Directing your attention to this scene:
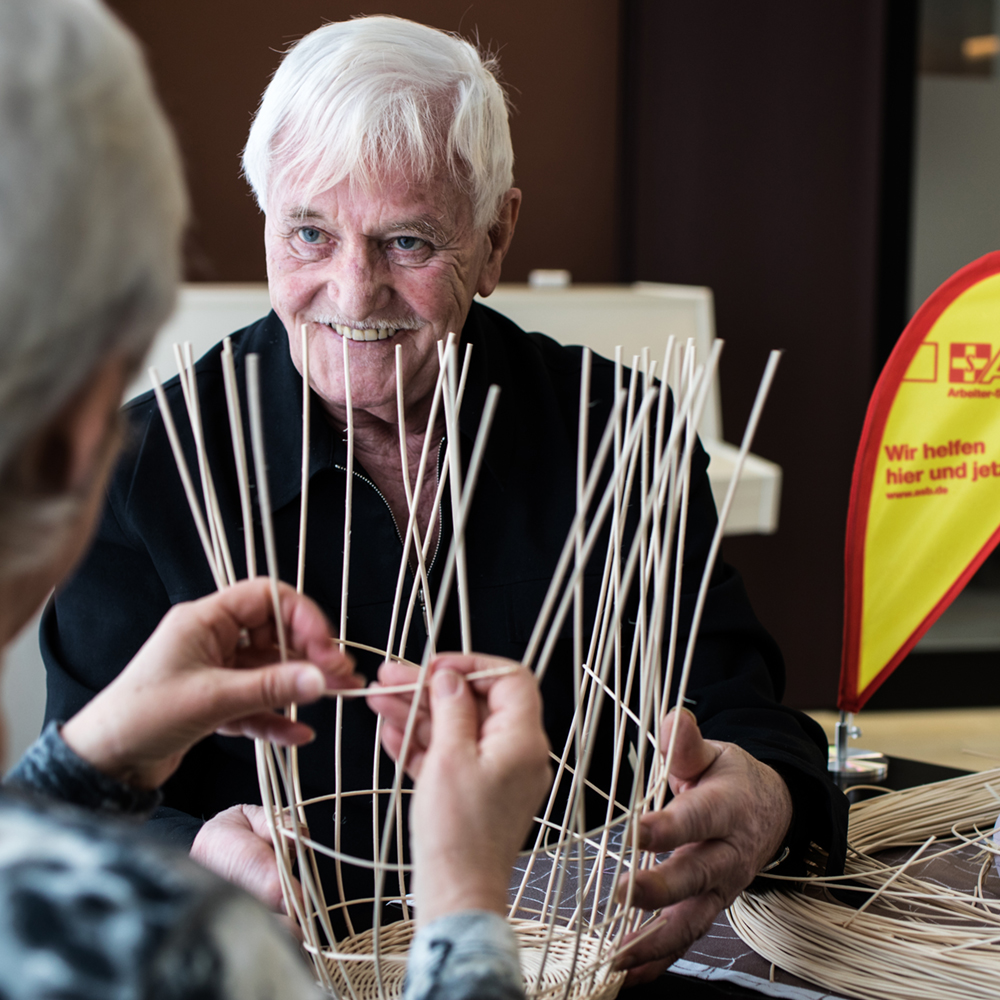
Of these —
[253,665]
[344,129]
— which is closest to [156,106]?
[253,665]

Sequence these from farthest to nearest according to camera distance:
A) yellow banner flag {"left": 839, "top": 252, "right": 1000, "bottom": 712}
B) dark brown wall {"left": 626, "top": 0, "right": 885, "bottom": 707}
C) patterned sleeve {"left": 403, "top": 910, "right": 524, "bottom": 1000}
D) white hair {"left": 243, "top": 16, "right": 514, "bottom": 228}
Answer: dark brown wall {"left": 626, "top": 0, "right": 885, "bottom": 707} < yellow banner flag {"left": 839, "top": 252, "right": 1000, "bottom": 712} < white hair {"left": 243, "top": 16, "right": 514, "bottom": 228} < patterned sleeve {"left": 403, "top": 910, "right": 524, "bottom": 1000}

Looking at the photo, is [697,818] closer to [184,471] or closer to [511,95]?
[184,471]

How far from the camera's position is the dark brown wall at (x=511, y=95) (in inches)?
109

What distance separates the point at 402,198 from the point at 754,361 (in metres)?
2.17

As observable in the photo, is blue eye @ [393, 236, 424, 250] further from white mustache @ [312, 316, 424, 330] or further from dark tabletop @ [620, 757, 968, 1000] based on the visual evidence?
dark tabletop @ [620, 757, 968, 1000]

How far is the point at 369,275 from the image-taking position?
3.49ft

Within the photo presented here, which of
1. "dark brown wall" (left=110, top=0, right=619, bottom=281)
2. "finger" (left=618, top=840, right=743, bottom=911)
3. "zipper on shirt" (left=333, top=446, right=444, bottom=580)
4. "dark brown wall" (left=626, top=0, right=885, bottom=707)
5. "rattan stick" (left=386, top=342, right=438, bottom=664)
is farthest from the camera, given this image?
"dark brown wall" (left=626, top=0, right=885, bottom=707)

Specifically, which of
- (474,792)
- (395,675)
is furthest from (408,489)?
(474,792)

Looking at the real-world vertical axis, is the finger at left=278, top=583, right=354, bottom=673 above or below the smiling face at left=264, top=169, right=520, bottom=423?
below

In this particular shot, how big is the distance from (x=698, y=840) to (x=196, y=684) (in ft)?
1.25

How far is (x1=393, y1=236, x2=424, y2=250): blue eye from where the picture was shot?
1.08 meters

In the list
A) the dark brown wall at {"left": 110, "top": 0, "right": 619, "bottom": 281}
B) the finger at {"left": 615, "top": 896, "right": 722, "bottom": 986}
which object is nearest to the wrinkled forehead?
the finger at {"left": 615, "top": 896, "right": 722, "bottom": 986}

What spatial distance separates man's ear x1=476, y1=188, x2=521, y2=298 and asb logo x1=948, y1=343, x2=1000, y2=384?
1.83 feet

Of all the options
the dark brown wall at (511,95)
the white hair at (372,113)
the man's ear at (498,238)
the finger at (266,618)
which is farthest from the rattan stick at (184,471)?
the dark brown wall at (511,95)
